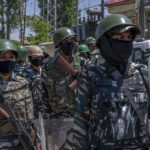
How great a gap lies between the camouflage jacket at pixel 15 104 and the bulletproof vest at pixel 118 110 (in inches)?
43.4

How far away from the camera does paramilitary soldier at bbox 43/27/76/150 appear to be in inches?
145

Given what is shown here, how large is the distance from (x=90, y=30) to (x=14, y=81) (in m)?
24.1

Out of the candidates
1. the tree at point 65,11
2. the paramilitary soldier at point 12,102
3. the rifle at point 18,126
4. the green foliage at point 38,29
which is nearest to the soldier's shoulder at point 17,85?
the paramilitary soldier at point 12,102

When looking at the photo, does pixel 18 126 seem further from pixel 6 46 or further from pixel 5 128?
pixel 6 46

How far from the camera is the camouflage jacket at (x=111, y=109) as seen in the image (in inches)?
83.0

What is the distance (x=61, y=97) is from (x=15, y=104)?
1.04 meters

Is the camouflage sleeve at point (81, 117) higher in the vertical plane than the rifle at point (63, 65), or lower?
lower

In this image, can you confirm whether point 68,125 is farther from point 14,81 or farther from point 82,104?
point 82,104

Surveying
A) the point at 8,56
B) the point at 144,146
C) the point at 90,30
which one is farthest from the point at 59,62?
the point at 90,30

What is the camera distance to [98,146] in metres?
2.17

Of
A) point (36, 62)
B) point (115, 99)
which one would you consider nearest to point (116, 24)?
point (115, 99)

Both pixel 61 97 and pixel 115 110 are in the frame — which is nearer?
pixel 115 110

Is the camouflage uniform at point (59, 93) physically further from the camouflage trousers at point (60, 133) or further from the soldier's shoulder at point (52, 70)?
the camouflage trousers at point (60, 133)

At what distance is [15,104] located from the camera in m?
3.10
